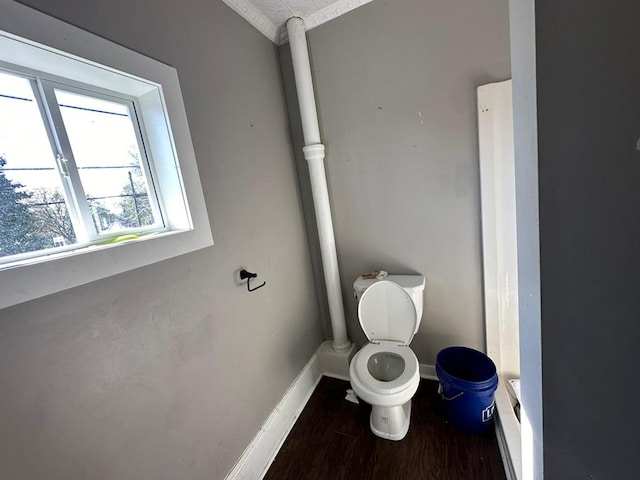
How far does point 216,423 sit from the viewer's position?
43.6 inches

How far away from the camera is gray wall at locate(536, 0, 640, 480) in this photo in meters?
0.44

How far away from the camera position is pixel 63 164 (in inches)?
31.2

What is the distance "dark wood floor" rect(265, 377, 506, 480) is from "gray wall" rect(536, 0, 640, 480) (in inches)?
34.2

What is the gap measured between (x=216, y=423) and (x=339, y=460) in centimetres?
67

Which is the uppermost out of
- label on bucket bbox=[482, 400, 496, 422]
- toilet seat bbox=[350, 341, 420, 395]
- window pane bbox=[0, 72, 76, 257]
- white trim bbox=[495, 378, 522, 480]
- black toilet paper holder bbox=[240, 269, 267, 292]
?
window pane bbox=[0, 72, 76, 257]

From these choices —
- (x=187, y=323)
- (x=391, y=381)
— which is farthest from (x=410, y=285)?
(x=187, y=323)

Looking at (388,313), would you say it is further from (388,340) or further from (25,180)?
(25,180)

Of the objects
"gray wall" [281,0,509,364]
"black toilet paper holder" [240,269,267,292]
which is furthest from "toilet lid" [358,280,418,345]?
"black toilet paper holder" [240,269,267,292]

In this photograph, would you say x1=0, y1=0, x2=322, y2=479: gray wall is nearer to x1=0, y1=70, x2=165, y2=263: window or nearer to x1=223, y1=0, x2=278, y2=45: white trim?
x1=223, y1=0, x2=278, y2=45: white trim

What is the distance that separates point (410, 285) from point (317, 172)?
909 millimetres

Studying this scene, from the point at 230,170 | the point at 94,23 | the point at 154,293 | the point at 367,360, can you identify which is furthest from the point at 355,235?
the point at 94,23

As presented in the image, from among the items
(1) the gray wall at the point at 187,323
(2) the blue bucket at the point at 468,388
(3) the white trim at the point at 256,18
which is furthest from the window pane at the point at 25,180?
(2) the blue bucket at the point at 468,388

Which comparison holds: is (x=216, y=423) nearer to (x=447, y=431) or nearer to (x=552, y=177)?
(x=447, y=431)

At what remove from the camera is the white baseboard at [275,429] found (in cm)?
121
